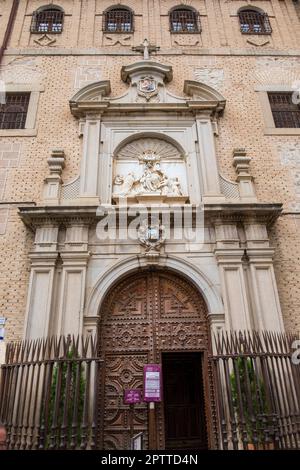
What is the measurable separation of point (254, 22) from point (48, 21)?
6.57 metres

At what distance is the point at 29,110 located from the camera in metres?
9.68

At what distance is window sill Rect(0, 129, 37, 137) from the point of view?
9.23 meters

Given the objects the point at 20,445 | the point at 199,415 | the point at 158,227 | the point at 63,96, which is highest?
the point at 63,96

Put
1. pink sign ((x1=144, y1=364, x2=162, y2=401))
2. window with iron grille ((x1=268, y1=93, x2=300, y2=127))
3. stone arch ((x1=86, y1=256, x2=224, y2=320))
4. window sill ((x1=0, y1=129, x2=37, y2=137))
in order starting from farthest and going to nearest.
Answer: window with iron grille ((x1=268, y1=93, x2=300, y2=127)) → window sill ((x1=0, y1=129, x2=37, y2=137)) → stone arch ((x1=86, y1=256, x2=224, y2=320)) → pink sign ((x1=144, y1=364, x2=162, y2=401))

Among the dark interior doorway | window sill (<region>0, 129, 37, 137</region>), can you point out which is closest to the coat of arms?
window sill (<region>0, 129, 37, 137</region>)

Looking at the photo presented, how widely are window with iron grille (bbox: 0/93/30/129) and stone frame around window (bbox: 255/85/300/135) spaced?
6.16 meters

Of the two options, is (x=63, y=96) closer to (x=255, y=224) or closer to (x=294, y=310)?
(x=255, y=224)

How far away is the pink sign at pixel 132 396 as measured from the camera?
6.33 metres

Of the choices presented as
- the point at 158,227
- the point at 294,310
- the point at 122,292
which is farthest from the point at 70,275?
the point at 294,310

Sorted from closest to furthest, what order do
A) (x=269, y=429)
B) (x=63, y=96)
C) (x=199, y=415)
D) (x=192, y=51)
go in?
(x=269, y=429)
(x=199, y=415)
(x=63, y=96)
(x=192, y=51)

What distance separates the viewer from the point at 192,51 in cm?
1108

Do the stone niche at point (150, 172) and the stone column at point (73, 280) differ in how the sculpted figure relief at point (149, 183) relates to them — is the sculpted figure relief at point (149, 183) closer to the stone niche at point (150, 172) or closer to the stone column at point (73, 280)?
the stone niche at point (150, 172)

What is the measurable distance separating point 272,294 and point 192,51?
771 cm

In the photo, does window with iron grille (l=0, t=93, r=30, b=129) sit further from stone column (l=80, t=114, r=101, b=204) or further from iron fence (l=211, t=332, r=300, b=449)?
iron fence (l=211, t=332, r=300, b=449)
